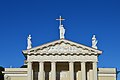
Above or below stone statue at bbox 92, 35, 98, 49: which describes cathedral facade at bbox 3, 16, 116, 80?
below

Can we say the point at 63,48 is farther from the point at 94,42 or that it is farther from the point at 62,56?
the point at 94,42

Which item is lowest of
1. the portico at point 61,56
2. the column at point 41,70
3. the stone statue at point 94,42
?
the column at point 41,70

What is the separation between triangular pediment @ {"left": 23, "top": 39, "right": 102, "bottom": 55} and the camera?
134ft

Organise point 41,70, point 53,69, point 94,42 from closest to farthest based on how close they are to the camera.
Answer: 1. point 41,70
2. point 53,69
3. point 94,42

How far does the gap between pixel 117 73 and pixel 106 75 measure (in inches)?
80.1

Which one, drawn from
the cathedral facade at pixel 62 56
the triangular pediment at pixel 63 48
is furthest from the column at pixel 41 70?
the triangular pediment at pixel 63 48

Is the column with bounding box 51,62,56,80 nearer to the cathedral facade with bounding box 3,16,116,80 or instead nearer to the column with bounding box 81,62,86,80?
the cathedral facade with bounding box 3,16,116,80

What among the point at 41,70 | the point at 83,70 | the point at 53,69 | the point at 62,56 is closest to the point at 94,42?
the point at 83,70

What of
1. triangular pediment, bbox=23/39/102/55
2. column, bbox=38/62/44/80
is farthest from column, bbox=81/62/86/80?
column, bbox=38/62/44/80

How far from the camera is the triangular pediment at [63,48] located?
40969 mm

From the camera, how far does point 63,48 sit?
135 feet

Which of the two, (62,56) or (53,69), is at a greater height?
(62,56)

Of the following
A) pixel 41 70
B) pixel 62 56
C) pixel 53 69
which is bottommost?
pixel 41 70

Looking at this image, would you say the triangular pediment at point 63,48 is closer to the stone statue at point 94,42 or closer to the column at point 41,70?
the stone statue at point 94,42
